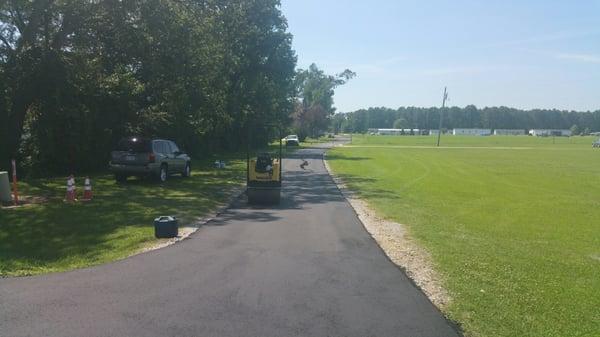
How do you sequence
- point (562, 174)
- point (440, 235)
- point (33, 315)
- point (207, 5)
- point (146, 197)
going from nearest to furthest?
point (33, 315) < point (440, 235) < point (146, 197) < point (562, 174) < point (207, 5)

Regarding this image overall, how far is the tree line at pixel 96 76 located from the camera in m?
21.0

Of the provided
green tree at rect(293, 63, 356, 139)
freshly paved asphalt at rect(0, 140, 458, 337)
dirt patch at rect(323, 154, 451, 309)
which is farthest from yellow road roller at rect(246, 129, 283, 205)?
green tree at rect(293, 63, 356, 139)

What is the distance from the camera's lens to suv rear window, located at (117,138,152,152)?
21.2 metres

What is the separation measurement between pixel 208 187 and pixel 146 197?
4.12 meters

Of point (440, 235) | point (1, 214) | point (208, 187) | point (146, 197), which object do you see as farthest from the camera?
point (208, 187)

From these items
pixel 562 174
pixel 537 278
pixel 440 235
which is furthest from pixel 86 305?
pixel 562 174

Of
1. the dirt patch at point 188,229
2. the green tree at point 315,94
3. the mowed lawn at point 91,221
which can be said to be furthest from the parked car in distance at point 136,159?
the green tree at point 315,94

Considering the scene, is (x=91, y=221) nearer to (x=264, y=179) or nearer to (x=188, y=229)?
(x=188, y=229)

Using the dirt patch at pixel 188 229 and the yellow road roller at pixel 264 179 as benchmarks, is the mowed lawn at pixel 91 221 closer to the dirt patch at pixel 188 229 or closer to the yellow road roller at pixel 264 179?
the dirt patch at pixel 188 229

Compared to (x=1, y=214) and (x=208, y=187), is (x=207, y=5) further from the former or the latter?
(x=1, y=214)

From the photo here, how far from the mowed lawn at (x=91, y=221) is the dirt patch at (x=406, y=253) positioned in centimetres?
453

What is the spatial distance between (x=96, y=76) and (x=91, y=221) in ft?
43.2

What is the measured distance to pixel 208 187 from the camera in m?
21.2

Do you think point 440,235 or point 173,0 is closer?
point 440,235
